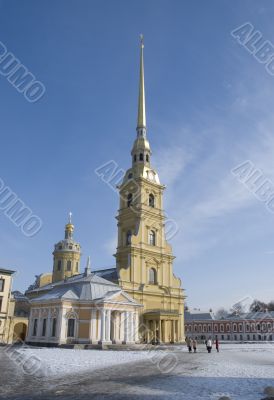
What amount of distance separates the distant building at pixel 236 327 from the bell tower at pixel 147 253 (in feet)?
132

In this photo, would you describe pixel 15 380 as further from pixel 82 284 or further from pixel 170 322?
pixel 170 322

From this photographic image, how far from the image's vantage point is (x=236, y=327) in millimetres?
86125

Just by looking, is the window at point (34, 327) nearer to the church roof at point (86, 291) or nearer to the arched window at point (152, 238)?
the church roof at point (86, 291)

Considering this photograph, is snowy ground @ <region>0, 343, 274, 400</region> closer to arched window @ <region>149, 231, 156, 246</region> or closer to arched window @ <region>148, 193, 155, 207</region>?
arched window @ <region>149, 231, 156, 246</region>

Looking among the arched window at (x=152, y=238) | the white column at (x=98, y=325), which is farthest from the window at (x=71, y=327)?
the arched window at (x=152, y=238)

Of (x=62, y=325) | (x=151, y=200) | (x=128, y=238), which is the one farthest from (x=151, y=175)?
(x=62, y=325)

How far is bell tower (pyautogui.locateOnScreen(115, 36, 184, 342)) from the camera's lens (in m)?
46.6

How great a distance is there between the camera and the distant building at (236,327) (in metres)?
84.9

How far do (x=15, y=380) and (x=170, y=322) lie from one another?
3725 centimetres

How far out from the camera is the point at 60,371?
15438 mm

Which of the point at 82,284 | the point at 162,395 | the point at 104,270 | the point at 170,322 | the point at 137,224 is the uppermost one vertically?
the point at 137,224

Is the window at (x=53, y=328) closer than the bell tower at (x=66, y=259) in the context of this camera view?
Yes

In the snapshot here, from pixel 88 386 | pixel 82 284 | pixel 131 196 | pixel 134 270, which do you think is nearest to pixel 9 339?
pixel 82 284

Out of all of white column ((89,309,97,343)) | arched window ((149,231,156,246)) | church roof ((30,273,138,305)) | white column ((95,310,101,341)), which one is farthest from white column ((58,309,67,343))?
arched window ((149,231,156,246))
